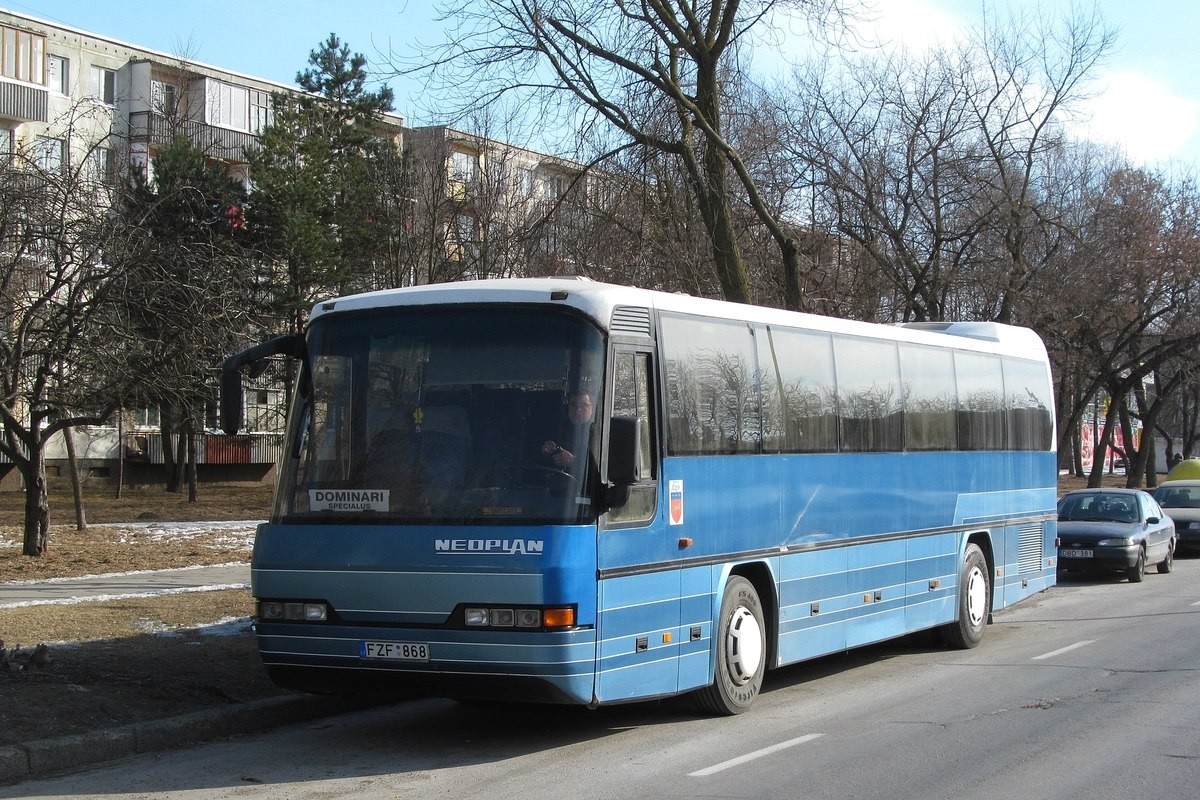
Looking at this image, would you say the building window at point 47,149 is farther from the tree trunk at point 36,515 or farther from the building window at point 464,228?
the building window at point 464,228

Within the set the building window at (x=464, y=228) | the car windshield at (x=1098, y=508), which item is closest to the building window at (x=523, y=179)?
the building window at (x=464, y=228)

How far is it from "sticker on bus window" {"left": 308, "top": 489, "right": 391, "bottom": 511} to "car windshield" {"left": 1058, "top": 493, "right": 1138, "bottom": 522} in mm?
17716

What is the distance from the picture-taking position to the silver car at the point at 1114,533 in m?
22.4

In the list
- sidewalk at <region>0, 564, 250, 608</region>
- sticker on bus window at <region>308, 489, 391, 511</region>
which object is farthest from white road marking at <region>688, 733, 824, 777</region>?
sidewalk at <region>0, 564, 250, 608</region>

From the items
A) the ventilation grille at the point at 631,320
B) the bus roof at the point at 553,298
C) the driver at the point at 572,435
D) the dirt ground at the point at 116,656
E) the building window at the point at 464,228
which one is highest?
the building window at the point at 464,228

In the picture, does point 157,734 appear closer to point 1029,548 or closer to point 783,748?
point 783,748

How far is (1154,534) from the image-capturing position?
23.4 m

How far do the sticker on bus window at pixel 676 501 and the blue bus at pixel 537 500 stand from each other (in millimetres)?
18

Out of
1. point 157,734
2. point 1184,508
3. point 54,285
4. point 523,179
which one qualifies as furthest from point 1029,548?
point 523,179

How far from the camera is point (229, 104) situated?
51.0 m

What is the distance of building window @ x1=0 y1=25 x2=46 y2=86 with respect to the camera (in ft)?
139

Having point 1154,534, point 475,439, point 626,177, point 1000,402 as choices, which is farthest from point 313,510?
point 1154,534

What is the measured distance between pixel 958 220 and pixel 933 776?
1011 inches

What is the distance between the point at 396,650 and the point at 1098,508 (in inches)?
733
